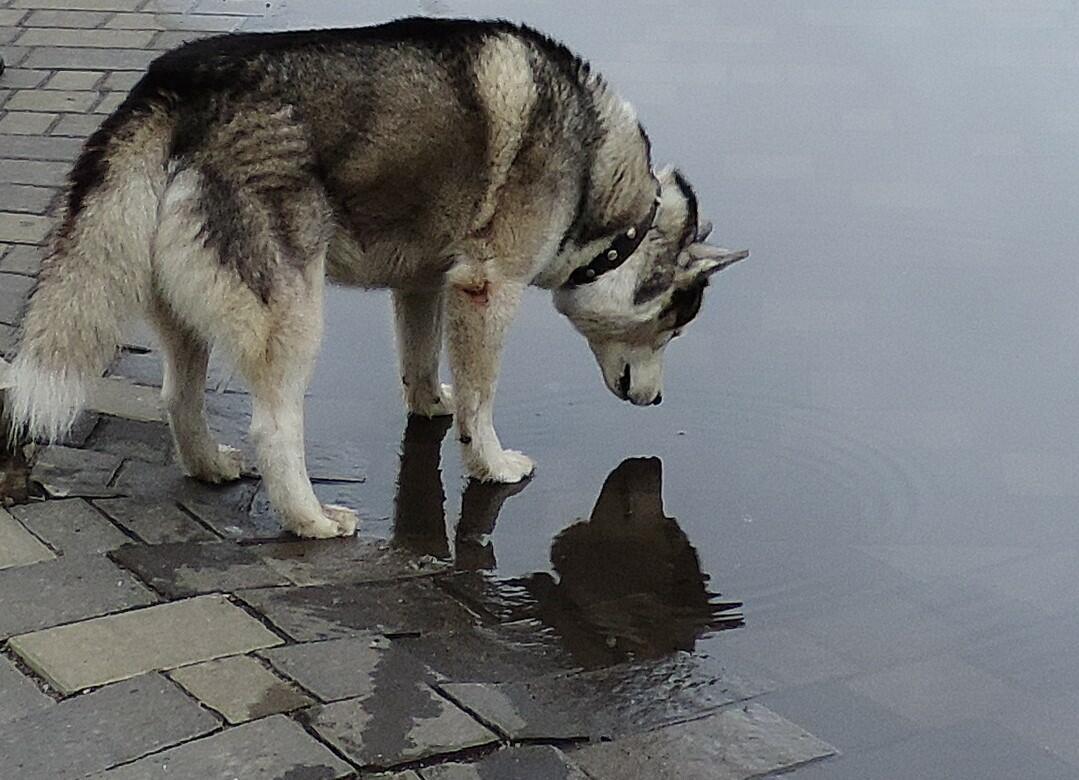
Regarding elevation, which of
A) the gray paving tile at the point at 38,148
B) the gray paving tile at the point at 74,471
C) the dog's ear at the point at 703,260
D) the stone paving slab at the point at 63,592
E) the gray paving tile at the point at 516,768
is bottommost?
the gray paving tile at the point at 516,768

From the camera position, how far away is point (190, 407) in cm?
415

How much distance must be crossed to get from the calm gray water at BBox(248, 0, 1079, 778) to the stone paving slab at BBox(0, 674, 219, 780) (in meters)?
1.25

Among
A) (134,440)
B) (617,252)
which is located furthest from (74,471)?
(617,252)

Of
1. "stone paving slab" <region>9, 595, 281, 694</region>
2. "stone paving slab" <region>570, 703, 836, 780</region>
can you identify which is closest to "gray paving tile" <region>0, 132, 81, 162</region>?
"stone paving slab" <region>9, 595, 281, 694</region>

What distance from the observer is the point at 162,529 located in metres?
3.74

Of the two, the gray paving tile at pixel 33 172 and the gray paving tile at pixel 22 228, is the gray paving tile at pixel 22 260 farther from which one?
the gray paving tile at pixel 33 172

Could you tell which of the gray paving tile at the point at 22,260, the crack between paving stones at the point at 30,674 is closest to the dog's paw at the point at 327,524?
the crack between paving stones at the point at 30,674

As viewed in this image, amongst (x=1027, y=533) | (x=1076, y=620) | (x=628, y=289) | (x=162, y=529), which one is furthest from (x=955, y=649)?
(x=162, y=529)

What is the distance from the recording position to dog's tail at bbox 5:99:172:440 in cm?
352

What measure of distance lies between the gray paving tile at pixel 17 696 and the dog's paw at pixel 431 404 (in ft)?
6.86

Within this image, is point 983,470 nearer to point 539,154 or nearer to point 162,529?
point 539,154

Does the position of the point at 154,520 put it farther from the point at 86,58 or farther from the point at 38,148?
the point at 86,58

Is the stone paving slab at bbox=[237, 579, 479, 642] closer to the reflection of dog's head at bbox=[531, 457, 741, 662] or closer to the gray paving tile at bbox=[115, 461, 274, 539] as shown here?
the reflection of dog's head at bbox=[531, 457, 741, 662]

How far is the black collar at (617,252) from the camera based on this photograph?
15.0 ft
